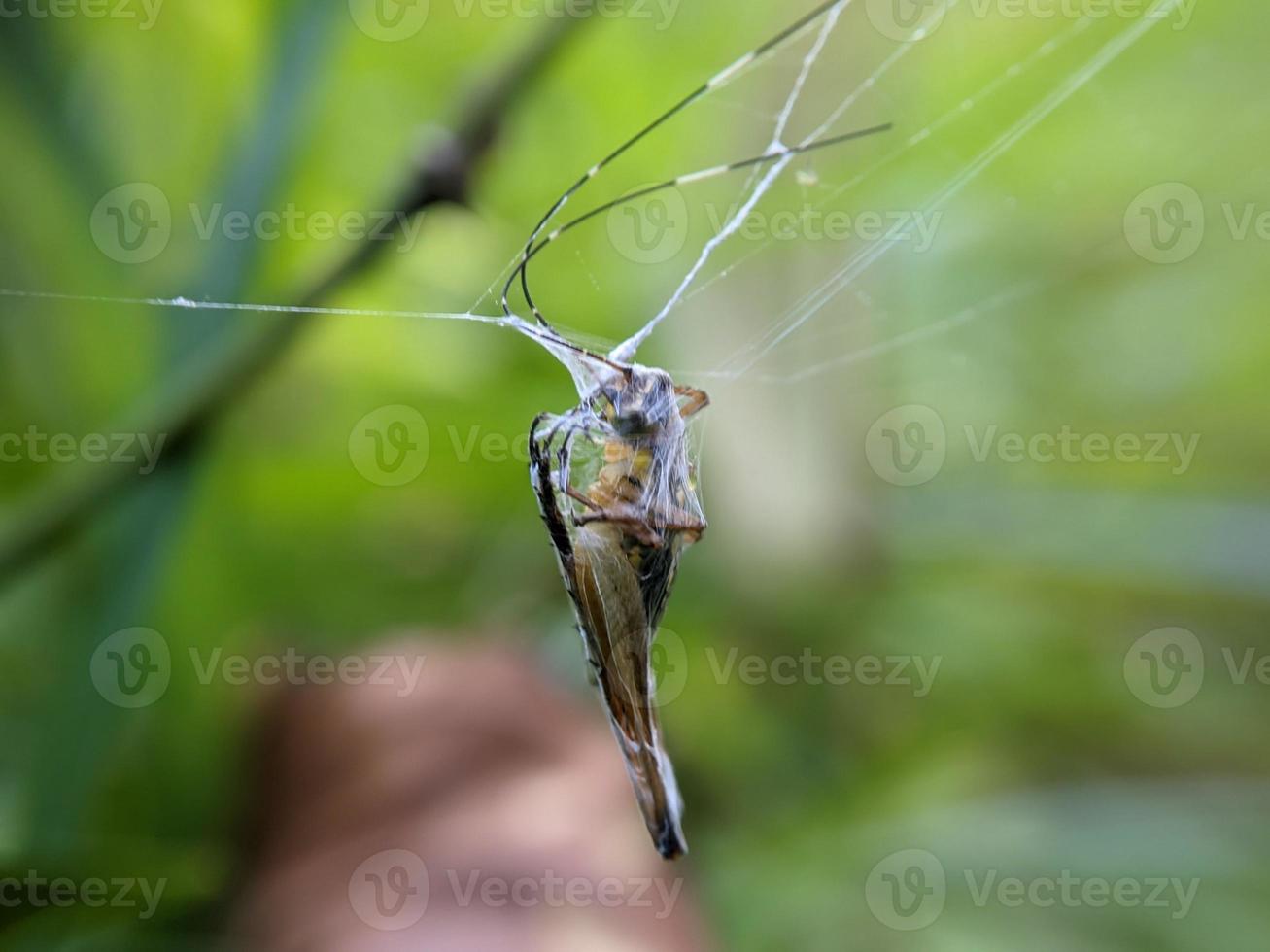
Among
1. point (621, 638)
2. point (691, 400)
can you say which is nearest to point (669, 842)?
point (621, 638)

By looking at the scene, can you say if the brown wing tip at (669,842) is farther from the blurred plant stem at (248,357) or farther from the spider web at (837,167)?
the spider web at (837,167)

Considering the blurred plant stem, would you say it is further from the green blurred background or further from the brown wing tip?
the brown wing tip

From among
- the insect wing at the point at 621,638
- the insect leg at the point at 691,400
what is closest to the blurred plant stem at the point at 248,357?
the insect leg at the point at 691,400

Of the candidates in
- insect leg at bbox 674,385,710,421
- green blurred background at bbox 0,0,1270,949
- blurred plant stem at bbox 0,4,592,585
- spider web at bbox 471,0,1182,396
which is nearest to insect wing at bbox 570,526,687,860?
insect leg at bbox 674,385,710,421

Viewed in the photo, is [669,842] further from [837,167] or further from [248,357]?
[837,167]

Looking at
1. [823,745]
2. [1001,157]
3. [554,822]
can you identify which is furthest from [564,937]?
[1001,157]

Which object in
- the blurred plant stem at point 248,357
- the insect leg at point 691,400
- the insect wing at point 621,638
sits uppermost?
the blurred plant stem at point 248,357

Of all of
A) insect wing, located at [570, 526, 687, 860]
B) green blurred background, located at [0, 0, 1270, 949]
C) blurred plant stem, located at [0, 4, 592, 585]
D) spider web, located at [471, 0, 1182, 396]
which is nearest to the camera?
insect wing, located at [570, 526, 687, 860]
